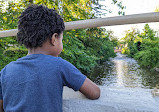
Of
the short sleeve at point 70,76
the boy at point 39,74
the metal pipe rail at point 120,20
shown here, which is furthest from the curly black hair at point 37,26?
the metal pipe rail at point 120,20

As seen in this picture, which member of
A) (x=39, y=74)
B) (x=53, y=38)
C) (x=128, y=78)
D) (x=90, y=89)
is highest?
(x=53, y=38)

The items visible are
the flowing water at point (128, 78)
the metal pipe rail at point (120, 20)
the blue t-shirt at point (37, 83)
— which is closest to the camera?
the blue t-shirt at point (37, 83)

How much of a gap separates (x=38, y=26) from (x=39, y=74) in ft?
0.81

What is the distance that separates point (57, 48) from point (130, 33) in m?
48.9

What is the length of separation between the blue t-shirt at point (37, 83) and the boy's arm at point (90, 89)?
0.03 meters

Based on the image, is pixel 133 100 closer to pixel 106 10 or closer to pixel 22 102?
pixel 22 102

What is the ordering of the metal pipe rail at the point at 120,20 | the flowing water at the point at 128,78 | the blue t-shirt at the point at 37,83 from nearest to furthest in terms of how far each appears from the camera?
the blue t-shirt at the point at 37,83
the metal pipe rail at the point at 120,20
the flowing water at the point at 128,78

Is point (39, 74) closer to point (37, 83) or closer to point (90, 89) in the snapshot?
point (37, 83)

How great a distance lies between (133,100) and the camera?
0.97m

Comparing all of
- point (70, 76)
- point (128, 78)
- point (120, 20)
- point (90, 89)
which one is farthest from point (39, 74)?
point (128, 78)

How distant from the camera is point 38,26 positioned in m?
0.82

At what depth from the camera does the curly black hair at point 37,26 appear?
2.68ft

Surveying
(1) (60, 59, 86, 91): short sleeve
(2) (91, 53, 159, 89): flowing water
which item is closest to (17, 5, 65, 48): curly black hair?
(1) (60, 59, 86, 91): short sleeve

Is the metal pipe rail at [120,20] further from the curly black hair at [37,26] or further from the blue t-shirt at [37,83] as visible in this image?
the blue t-shirt at [37,83]
